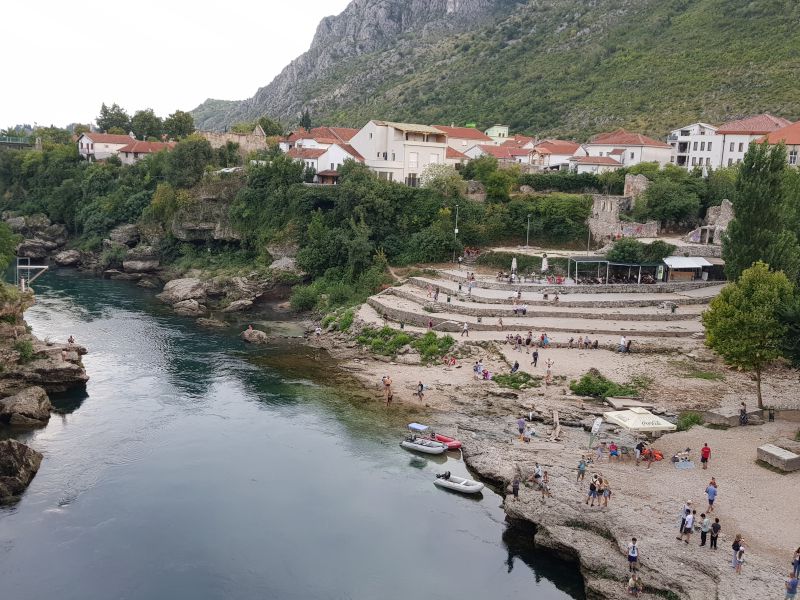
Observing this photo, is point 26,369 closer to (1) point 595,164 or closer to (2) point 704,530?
(2) point 704,530

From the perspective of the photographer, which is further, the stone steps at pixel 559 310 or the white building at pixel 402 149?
the white building at pixel 402 149

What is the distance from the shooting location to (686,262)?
4778 centimetres

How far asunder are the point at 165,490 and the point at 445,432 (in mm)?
11967

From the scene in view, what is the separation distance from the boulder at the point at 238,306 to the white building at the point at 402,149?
1805 centimetres

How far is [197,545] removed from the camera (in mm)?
22578

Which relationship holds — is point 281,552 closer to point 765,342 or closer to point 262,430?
point 262,430

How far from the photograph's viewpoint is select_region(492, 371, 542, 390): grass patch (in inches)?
1394

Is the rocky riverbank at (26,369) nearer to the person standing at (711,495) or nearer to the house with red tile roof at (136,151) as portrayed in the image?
the person standing at (711,495)

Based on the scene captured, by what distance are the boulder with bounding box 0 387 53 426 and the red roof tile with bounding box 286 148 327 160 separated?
40.6m

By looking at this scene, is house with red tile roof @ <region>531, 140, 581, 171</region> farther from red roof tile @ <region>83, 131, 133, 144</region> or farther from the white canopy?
red roof tile @ <region>83, 131, 133, 144</region>

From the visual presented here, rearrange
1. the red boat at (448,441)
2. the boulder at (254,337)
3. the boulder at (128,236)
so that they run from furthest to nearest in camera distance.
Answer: the boulder at (128,236)
the boulder at (254,337)
the red boat at (448,441)

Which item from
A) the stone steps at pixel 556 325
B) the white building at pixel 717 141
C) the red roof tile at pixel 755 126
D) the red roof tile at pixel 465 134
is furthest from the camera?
the red roof tile at pixel 465 134

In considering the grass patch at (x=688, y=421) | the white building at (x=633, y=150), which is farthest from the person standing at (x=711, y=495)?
the white building at (x=633, y=150)

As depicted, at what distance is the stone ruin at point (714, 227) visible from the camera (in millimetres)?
50656
